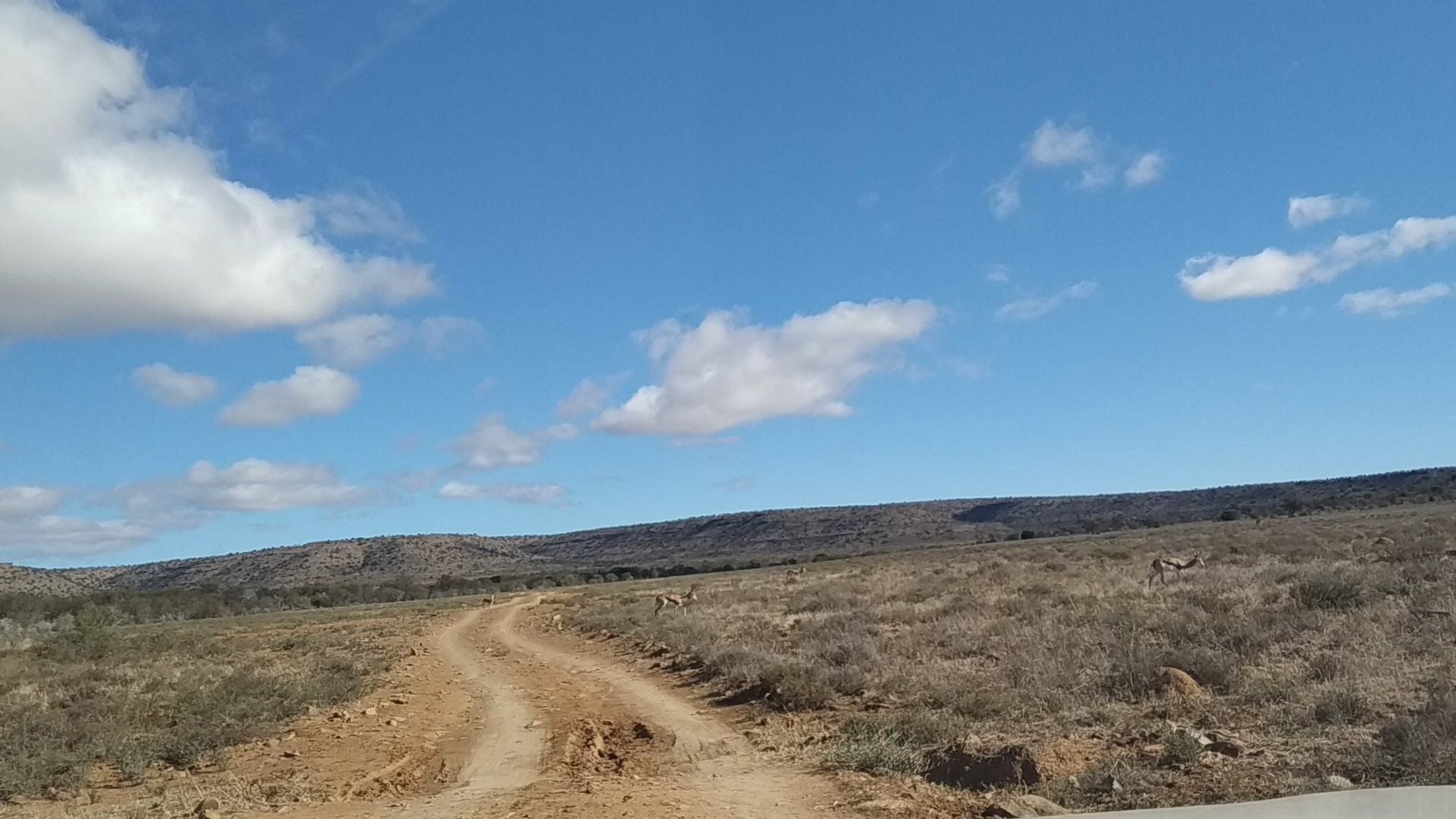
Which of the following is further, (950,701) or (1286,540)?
(1286,540)

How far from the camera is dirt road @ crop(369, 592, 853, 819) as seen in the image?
9086 mm

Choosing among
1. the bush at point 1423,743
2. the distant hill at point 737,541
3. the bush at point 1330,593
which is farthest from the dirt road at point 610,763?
the distant hill at point 737,541

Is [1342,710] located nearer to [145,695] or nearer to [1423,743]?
[1423,743]

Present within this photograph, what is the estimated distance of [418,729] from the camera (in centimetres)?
1464

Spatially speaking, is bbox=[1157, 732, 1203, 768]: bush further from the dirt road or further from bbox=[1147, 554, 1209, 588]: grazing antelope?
bbox=[1147, 554, 1209, 588]: grazing antelope

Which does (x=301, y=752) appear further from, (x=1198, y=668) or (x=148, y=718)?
(x=1198, y=668)

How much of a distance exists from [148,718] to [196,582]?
383 feet

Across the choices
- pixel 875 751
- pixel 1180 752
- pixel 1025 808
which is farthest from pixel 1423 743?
pixel 875 751

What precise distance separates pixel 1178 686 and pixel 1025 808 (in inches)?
181

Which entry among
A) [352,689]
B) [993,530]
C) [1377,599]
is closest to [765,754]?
[352,689]

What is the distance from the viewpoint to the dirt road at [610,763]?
29.8 ft

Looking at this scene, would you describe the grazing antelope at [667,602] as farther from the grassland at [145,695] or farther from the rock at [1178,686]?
the rock at [1178,686]

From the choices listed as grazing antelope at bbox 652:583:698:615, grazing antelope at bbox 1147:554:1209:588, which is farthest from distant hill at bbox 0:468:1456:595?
grazing antelope at bbox 1147:554:1209:588

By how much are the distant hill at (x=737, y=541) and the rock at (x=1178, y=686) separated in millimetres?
86518
